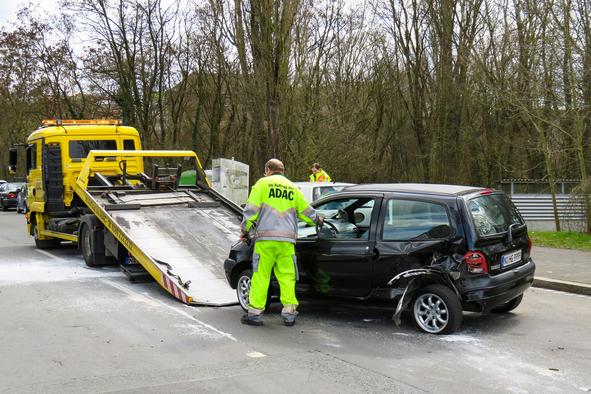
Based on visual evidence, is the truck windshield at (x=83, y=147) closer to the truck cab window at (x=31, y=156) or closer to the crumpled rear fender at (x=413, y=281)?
the truck cab window at (x=31, y=156)

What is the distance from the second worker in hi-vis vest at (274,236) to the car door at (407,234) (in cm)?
75

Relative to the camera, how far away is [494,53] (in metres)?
21.1

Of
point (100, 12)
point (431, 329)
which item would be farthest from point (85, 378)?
point (100, 12)

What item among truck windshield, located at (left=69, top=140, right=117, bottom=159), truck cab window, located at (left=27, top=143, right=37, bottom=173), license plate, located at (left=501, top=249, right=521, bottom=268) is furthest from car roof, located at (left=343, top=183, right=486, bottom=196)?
truck cab window, located at (left=27, top=143, right=37, bottom=173)

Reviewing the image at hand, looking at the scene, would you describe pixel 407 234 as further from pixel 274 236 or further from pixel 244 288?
pixel 244 288

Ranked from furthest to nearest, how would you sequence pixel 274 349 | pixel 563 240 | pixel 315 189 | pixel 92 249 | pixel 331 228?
pixel 563 240, pixel 315 189, pixel 92 249, pixel 331 228, pixel 274 349

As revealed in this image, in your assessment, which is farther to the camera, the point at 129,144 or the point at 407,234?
the point at 129,144

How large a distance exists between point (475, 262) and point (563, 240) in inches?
345

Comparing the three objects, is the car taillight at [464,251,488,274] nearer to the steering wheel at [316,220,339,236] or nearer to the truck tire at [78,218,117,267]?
the steering wheel at [316,220,339,236]

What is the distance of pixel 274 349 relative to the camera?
5938mm

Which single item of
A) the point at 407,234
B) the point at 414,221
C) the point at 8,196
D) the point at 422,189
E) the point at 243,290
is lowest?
the point at 243,290

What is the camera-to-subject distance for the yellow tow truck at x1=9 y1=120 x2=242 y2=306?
8.70m

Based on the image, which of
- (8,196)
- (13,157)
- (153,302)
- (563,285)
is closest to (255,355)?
(153,302)

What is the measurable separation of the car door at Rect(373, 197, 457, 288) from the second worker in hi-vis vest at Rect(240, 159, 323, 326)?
75 cm
